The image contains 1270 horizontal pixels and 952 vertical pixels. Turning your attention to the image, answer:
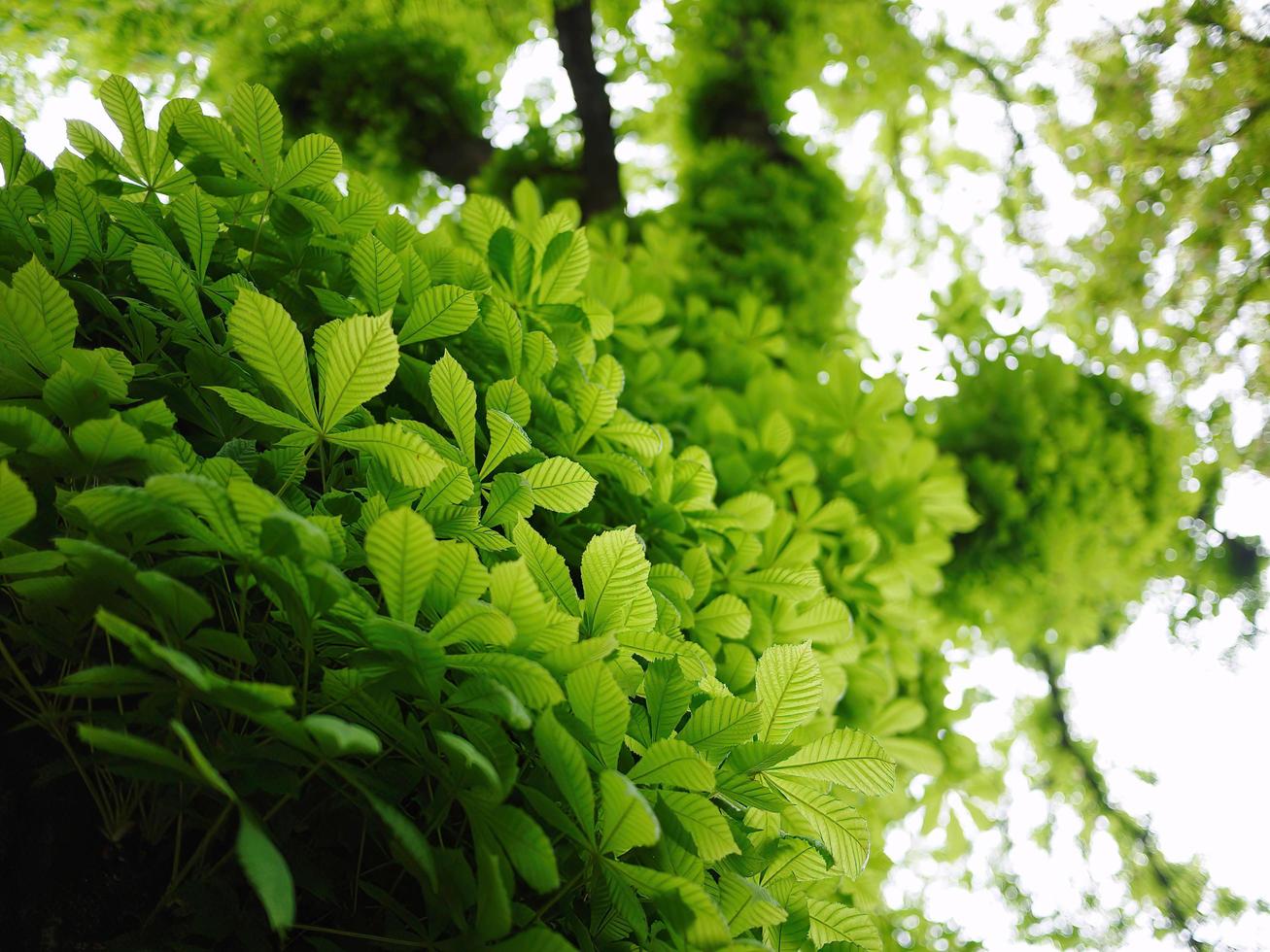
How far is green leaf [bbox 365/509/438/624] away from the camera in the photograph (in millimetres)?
462

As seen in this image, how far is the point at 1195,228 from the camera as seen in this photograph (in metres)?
2.00

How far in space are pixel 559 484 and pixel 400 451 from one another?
0.48 ft

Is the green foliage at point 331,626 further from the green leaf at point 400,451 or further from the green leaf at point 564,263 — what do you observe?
the green leaf at point 564,263

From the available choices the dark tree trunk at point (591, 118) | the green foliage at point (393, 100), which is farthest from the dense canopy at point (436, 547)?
the dark tree trunk at point (591, 118)

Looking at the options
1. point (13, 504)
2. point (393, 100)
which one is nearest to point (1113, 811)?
point (13, 504)

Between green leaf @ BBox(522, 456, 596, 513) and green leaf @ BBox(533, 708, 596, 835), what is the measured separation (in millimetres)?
207

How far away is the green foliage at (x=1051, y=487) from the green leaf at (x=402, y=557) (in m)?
1.85

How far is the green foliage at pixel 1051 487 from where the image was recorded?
80.9 inches

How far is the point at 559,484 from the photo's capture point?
66 centimetres

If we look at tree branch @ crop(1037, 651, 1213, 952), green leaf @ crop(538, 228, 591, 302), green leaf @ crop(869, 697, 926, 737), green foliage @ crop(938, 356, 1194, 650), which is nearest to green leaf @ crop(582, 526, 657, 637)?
green leaf @ crop(538, 228, 591, 302)

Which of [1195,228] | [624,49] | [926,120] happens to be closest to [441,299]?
[1195,228]

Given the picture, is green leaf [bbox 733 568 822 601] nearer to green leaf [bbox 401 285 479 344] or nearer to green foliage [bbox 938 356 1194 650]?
green leaf [bbox 401 285 479 344]

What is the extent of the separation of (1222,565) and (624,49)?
2.69 m

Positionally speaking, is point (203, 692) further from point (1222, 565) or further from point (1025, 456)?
point (1222, 565)
